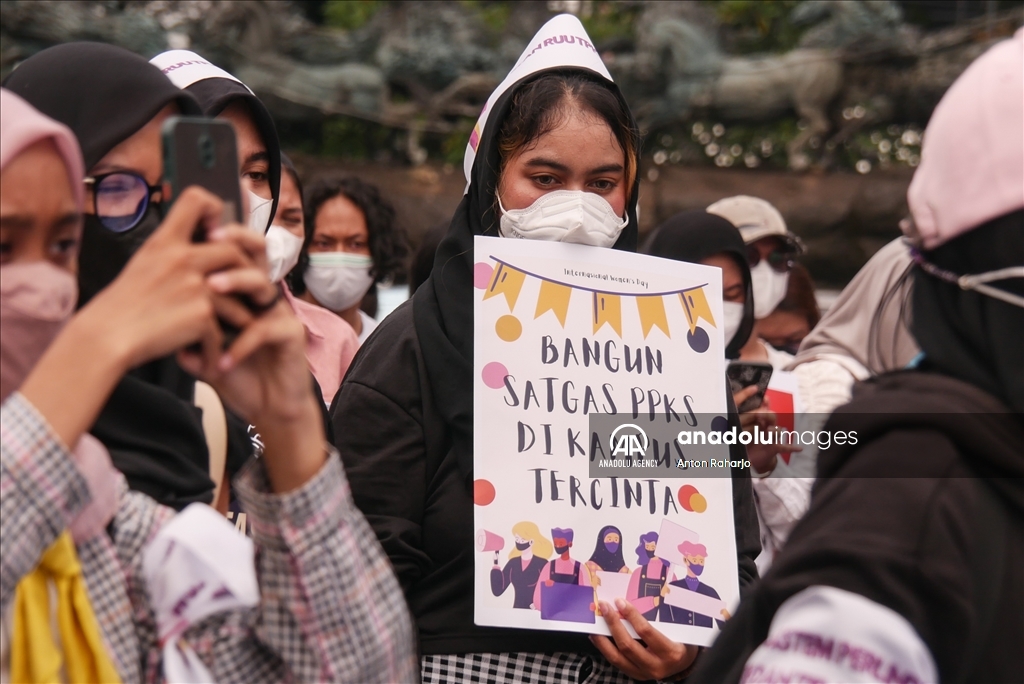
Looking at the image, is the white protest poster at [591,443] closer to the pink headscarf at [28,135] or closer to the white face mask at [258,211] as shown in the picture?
the white face mask at [258,211]

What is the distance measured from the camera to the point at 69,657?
138 cm

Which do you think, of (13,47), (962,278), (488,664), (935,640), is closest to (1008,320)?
(962,278)

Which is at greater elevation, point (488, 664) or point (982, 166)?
point (982, 166)

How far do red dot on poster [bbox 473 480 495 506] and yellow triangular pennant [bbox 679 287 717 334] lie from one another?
1.83 ft

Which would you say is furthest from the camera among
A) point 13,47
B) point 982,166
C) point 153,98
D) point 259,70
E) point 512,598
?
point 259,70

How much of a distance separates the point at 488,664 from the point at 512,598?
14 centimetres

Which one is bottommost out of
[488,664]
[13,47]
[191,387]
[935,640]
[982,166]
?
[488,664]

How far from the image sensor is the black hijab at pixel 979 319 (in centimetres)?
154

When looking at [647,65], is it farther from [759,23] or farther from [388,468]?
[388,468]

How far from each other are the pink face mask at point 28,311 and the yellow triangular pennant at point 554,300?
1.04 m

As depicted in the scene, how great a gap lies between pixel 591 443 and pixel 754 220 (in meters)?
2.80

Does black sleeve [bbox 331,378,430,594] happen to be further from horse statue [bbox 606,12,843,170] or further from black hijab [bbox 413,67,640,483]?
horse statue [bbox 606,12,843,170]

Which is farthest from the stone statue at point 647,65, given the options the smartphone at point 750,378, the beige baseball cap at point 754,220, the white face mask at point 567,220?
the white face mask at point 567,220

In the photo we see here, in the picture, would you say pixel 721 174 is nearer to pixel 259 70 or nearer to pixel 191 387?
pixel 259 70
